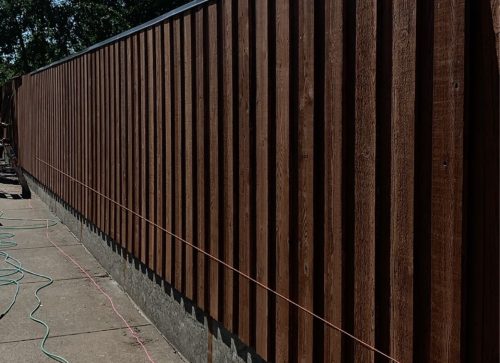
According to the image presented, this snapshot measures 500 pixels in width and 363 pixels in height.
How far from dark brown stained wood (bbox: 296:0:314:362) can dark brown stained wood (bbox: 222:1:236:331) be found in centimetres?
93

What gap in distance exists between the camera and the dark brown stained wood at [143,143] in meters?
6.39

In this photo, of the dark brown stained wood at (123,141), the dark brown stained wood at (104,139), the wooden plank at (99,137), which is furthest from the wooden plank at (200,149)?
the wooden plank at (99,137)

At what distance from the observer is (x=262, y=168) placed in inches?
157

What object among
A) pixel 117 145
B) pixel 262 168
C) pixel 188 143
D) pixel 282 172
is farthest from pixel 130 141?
pixel 282 172

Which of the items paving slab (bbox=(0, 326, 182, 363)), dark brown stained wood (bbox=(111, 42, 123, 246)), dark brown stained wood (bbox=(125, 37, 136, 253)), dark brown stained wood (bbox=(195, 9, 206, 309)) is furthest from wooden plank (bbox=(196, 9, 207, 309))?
dark brown stained wood (bbox=(111, 42, 123, 246))

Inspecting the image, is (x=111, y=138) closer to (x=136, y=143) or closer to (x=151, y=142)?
(x=136, y=143)

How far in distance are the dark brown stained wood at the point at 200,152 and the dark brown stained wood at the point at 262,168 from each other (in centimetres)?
95

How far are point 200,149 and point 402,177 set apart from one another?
96.7 inches

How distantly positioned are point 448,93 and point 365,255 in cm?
87

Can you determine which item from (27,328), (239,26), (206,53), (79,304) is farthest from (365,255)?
(79,304)

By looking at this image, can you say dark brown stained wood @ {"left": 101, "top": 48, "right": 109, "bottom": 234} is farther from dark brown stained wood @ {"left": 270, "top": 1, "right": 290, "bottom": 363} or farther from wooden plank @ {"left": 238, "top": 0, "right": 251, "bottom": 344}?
dark brown stained wood @ {"left": 270, "top": 1, "right": 290, "bottom": 363}

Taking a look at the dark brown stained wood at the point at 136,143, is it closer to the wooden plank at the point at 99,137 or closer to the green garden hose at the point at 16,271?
the green garden hose at the point at 16,271

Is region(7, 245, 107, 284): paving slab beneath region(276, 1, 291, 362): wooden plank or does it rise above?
beneath

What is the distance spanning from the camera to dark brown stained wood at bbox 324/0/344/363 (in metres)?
3.18
